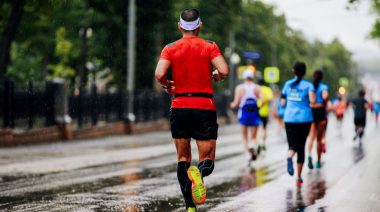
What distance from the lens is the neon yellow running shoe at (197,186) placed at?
6.76 meters

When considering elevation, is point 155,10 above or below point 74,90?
above

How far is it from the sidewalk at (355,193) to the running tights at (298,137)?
689 mm

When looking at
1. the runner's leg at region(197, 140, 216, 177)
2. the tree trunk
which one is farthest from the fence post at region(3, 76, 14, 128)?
the runner's leg at region(197, 140, 216, 177)

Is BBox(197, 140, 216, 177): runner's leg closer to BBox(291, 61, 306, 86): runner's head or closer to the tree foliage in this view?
BBox(291, 61, 306, 86): runner's head

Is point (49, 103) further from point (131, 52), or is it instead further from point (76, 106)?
point (131, 52)

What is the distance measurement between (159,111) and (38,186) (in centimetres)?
2417

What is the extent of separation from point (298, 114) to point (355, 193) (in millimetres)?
1886

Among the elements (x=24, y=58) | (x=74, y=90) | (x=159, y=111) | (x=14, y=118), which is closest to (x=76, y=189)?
(x=14, y=118)

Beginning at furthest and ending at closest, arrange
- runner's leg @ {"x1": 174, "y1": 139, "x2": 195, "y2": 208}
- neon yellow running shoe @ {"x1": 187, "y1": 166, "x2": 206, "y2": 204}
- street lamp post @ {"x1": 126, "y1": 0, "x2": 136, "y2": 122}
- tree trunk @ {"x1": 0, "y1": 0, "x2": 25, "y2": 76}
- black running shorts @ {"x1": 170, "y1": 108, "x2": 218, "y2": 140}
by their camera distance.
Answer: street lamp post @ {"x1": 126, "y1": 0, "x2": 136, "y2": 122}
tree trunk @ {"x1": 0, "y1": 0, "x2": 25, "y2": 76}
runner's leg @ {"x1": 174, "y1": 139, "x2": 195, "y2": 208}
black running shorts @ {"x1": 170, "y1": 108, "x2": 218, "y2": 140}
neon yellow running shoe @ {"x1": 187, "y1": 166, "x2": 206, "y2": 204}

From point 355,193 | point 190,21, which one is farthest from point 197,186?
point 355,193

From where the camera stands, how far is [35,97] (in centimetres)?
2309

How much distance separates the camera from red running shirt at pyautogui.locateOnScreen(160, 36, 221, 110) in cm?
706

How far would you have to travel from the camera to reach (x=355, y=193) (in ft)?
32.4

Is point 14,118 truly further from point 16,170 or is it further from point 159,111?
point 159,111
